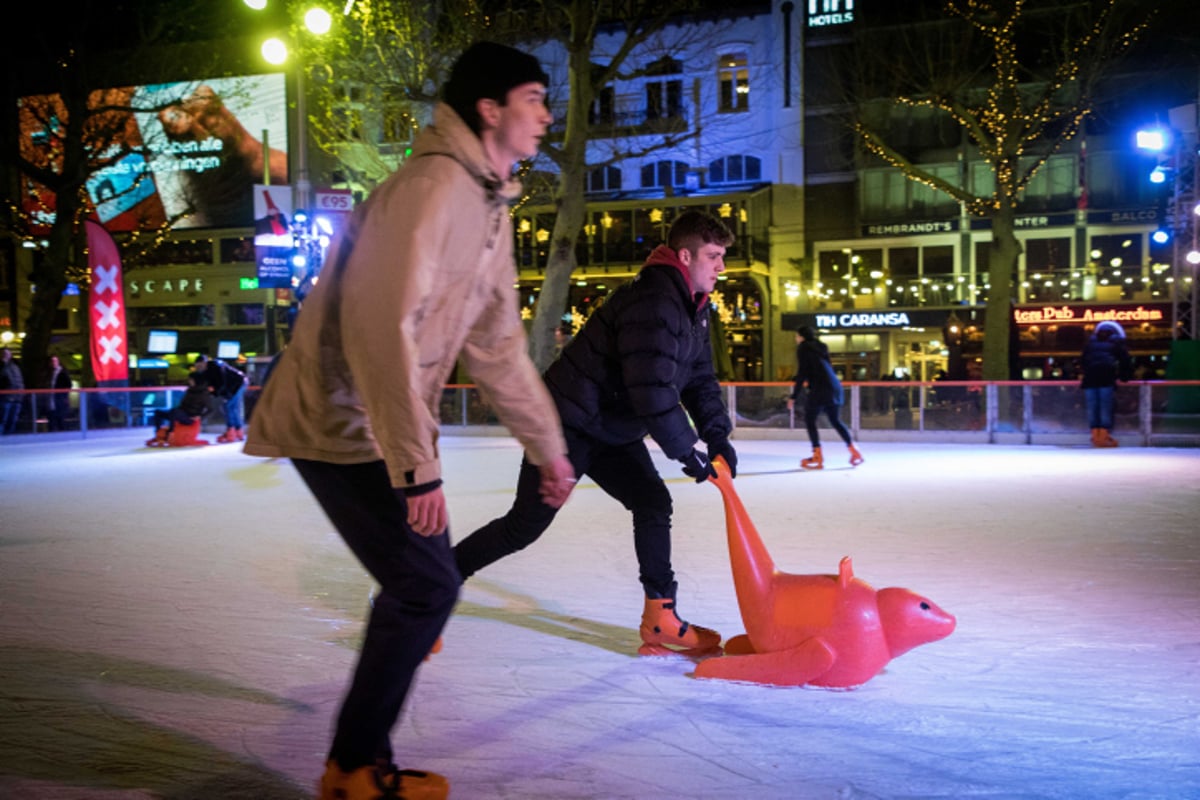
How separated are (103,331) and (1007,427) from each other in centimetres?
1537

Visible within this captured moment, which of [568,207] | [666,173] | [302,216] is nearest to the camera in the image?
[302,216]

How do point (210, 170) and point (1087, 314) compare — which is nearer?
point (1087, 314)

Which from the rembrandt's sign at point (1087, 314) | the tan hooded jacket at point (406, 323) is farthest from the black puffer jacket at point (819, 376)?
the rembrandt's sign at point (1087, 314)

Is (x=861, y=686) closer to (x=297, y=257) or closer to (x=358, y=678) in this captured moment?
(x=358, y=678)

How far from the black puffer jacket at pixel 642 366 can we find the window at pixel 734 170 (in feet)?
105

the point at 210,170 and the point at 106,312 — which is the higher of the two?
the point at 210,170

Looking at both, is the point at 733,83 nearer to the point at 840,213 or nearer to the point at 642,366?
the point at 840,213

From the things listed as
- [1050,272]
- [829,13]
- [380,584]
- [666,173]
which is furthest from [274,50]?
[1050,272]

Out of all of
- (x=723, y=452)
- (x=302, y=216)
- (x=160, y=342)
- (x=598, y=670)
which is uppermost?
(x=302, y=216)

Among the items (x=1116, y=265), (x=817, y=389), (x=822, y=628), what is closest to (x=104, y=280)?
(x=817, y=389)

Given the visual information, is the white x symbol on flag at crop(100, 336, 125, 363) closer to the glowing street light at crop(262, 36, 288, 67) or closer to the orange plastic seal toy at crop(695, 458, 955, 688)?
the glowing street light at crop(262, 36, 288, 67)

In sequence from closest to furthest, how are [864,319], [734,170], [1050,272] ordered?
[1050,272], [864,319], [734,170]

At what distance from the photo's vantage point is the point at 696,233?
3.75 meters

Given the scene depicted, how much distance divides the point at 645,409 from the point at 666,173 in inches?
1309
